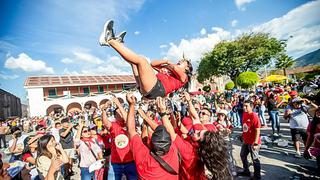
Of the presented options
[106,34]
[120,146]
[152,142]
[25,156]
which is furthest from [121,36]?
[25,156]

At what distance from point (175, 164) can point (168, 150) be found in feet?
0.69

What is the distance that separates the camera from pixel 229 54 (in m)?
30.9

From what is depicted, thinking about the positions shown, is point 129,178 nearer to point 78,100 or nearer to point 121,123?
point 121,123

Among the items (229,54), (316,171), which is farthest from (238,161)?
(229,54)

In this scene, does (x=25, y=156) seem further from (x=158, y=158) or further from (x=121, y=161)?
(x=158, y=158)

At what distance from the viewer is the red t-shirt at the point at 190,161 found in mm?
2422

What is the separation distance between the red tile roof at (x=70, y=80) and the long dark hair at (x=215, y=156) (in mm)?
34247

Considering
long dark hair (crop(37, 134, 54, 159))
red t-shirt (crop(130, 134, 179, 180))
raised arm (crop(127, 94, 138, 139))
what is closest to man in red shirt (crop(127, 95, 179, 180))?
red t-shirt (crop(130, 134, 179, 180))

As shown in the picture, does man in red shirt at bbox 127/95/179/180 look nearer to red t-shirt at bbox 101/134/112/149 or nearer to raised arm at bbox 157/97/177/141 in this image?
raised arm at bbox 157/97/177/141

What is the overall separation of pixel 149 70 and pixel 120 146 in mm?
1761

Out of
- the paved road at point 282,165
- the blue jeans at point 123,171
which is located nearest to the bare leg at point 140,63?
the blue jeans at point 123,171

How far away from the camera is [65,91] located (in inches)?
1319

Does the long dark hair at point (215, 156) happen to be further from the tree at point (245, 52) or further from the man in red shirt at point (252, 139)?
the tree at point (245, 52)

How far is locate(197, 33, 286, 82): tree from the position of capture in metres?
29.6
